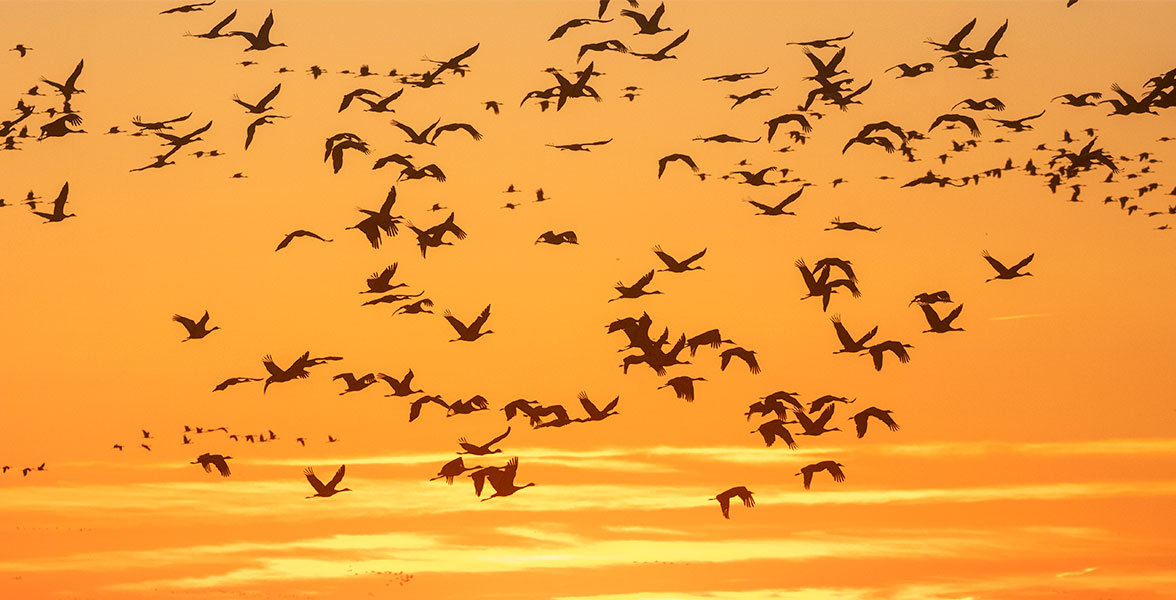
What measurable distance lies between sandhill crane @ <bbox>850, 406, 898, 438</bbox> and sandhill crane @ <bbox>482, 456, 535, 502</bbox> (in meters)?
10.2

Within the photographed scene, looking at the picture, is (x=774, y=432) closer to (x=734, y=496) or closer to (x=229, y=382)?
(x=734, y=496)

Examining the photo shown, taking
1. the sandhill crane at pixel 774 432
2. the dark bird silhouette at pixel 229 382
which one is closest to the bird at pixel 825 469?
the sandhill crane at pixel 774 432

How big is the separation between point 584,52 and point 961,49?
40.1 ft

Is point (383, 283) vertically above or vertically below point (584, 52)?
below

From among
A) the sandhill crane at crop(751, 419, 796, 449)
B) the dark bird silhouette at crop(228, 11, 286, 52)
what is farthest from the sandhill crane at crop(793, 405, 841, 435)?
the dark bird silhouette at crop(228, 11, 286, 52)

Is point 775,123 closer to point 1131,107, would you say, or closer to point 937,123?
point 937,123

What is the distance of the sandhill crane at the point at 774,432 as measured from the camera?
69000mm

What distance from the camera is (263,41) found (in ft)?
233

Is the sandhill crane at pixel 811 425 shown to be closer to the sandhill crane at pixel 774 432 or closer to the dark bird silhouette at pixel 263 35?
the sandhill crane at pixel 774 432

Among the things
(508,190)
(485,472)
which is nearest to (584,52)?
(508,190)

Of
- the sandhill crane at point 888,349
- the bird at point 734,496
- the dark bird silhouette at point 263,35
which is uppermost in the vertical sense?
the dark bird silhouette at point 263,35

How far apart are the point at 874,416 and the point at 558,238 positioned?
40.2 ft

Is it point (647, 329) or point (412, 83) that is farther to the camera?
point (412, 83)

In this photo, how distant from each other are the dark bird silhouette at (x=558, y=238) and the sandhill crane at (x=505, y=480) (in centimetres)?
920
